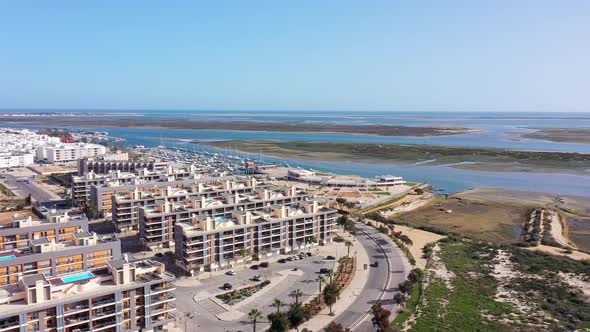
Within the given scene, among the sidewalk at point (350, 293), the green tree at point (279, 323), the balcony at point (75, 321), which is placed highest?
the balcony at point (75, 321)

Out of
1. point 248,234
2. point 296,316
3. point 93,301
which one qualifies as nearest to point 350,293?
point 296,316

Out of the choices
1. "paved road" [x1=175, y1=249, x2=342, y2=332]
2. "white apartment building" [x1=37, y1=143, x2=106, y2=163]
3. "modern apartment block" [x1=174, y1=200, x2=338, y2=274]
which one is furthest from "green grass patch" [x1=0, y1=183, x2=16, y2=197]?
"paved road" [x1=175, y1=249, x2=342, y2=332]

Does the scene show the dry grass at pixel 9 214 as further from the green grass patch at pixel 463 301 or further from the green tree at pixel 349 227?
the green grass patch at pixel 463 301

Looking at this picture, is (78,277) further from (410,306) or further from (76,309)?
(410,306)

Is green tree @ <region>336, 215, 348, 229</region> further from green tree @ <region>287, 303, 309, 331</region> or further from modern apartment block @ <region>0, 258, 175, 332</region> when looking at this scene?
modern apartment block @ <region>0, 258, 175, 332</region>

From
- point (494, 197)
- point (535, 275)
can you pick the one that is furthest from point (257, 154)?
point (535, 275)

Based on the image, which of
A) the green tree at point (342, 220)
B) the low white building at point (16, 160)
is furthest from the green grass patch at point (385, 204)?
the low white building at point (16, 160)
